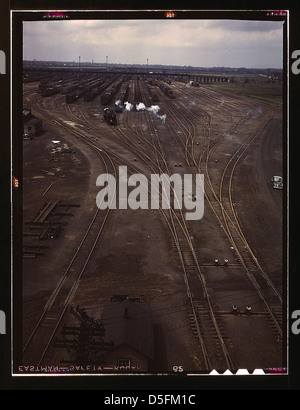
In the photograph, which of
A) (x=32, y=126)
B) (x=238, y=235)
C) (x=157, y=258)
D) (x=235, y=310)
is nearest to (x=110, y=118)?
(x=32, y=126)

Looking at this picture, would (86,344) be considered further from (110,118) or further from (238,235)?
(110,118)

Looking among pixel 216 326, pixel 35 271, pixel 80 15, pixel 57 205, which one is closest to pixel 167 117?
pixel 57 205

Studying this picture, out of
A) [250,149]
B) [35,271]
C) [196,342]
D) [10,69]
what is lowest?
[196,342]

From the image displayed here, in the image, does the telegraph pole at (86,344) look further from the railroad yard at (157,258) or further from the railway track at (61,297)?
→ the railway track at (61,297)

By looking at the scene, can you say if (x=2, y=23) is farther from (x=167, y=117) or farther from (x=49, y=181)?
(x=167, y=117)

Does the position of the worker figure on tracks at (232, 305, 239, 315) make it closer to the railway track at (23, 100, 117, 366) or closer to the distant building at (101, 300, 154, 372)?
the distant building at (101, 300, 154, 372)

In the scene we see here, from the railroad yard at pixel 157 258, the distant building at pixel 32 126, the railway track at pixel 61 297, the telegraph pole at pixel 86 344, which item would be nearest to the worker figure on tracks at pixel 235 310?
the railroad yard at pixel 157 258
